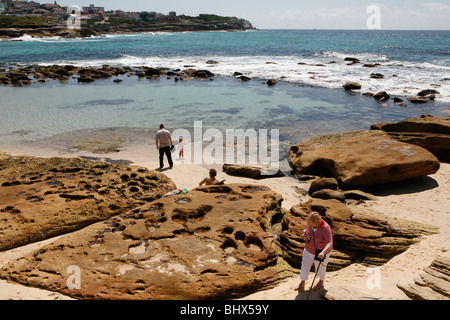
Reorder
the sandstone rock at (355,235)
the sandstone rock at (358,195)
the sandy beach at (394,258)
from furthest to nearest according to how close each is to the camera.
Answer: the sandstone rock at (358,195) → the sandstone rock at (355,235) → the sandy beach at (394,258)

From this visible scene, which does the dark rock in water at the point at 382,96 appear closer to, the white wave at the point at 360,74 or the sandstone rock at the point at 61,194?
the white wave at the point at 360,74

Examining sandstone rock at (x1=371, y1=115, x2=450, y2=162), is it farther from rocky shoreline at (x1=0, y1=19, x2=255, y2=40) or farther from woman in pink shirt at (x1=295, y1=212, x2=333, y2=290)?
rocky shoreline at (x1=0, y1=19, x2=255, y2=40)

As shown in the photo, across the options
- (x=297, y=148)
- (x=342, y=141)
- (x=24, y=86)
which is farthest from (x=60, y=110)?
(x=342, y=141)

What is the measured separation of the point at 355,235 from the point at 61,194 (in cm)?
647

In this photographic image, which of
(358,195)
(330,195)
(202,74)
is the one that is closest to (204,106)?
(202,74)

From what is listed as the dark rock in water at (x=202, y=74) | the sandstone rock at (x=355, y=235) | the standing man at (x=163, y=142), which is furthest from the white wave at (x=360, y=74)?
the sandstone rock at (x=355, y=235)

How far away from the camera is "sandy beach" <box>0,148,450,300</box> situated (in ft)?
17.2

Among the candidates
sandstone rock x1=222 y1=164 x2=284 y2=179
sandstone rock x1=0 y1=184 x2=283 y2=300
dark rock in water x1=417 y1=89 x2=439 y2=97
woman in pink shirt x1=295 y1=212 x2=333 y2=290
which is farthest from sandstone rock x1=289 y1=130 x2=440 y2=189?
dark rock in water x1=417 y1=89 x2=439 y2=97

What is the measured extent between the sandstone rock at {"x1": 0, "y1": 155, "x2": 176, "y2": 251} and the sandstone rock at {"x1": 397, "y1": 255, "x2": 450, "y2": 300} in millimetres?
5797

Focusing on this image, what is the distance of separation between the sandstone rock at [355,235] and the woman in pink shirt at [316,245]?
69 centimetres

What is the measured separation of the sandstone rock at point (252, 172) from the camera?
1188 centimetres
